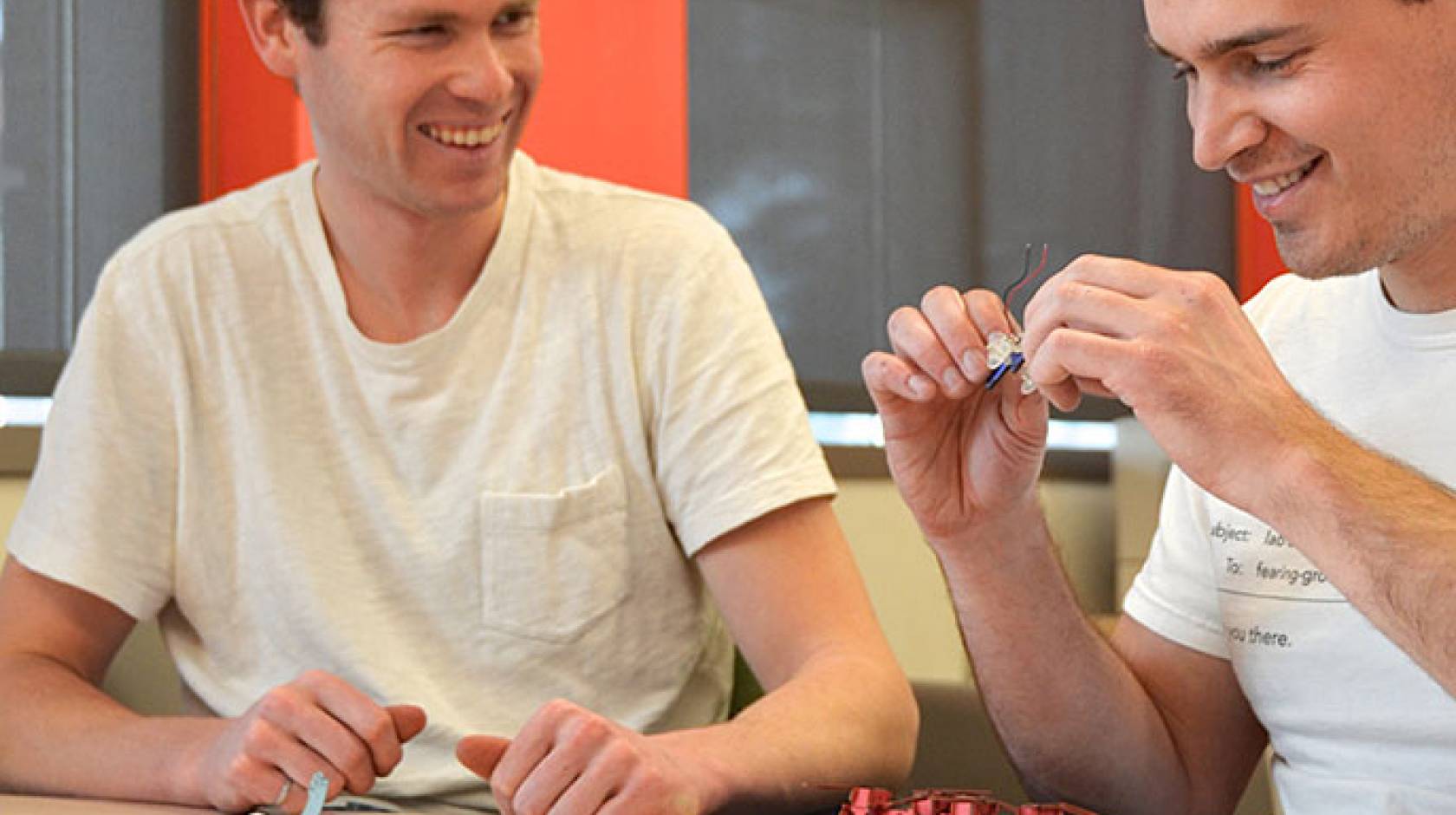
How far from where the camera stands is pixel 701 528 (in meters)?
1.76

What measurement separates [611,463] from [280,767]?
0.50m

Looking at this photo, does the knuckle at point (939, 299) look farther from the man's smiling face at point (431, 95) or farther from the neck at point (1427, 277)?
the man's smiling face at point (431, 95)

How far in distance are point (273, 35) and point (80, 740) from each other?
32.2 inches

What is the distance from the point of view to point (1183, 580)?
1561 millimetres

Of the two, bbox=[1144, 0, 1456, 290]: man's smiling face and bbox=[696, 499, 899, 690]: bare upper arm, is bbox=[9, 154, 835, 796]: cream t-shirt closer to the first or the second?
bbox=[696, 499, 899, 690]: bare upper arm

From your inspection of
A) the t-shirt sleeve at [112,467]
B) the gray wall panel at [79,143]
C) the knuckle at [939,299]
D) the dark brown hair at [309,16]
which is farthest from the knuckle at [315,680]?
the gray wall panel at [79,143]

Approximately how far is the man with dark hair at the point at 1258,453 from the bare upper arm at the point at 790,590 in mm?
178

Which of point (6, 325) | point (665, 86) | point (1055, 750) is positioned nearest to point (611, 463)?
point (1055, 750)

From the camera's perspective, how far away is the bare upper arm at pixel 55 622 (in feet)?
5.77

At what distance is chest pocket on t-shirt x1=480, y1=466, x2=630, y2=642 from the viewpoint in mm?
1780

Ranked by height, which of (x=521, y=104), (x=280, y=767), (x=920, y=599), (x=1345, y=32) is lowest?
(x=920, y=599)

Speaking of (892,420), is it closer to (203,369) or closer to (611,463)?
(611,463)

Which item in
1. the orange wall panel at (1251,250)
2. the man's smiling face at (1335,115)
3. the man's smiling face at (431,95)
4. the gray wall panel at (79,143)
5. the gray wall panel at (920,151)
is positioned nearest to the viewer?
the man's smiling face at (1335,115)

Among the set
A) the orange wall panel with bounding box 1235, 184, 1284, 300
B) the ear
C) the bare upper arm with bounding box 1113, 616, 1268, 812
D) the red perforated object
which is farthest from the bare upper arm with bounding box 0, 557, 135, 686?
the orange wall panel with bounding box 1235, 184, 1284, 300
